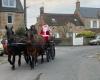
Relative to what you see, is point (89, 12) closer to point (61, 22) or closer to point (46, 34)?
point (61, 22)

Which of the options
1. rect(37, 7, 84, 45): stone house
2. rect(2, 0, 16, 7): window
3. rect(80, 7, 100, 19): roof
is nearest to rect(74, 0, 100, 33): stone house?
rect(80, 7, 100, 19): roof

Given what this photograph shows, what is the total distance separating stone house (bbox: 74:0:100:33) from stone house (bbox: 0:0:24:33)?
29.8 m

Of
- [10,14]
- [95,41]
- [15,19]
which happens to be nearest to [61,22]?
[95,41]

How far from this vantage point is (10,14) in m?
64.6

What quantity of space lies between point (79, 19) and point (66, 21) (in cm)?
405

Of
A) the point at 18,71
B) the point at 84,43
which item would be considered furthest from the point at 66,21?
the point at 18,71

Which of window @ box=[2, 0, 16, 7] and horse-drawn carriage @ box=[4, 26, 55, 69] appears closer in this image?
horse-drawn carriage @ box=[4, 26, 55, 69]

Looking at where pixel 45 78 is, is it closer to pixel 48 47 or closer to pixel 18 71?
pixel 18 71

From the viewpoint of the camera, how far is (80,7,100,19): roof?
93812mm

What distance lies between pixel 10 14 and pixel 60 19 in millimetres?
27499

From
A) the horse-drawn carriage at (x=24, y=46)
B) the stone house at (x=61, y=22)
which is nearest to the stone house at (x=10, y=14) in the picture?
the stone house at (x=61, y=22)

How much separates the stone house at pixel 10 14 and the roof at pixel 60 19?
905 inches

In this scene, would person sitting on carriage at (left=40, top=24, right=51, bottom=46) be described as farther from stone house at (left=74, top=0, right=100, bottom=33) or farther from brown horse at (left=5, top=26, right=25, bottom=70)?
stone house at (left=74, top=0, right=100, bottom=33)

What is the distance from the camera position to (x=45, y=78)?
17203 mm
